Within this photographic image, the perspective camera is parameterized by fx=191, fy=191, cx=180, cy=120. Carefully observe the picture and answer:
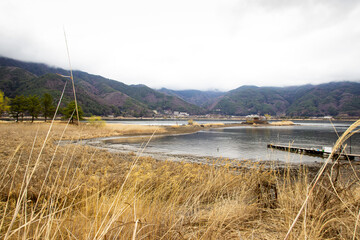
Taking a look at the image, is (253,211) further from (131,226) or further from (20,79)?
(20,79)

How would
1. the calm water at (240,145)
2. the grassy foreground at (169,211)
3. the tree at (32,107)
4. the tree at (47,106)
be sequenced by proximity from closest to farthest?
the grassy foreground at (169,211) < the calm water at (240,145) < the tree at (32,107) < the tree at (47,106)

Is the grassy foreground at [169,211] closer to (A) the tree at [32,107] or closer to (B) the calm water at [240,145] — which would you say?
(B) the calm water at [240,145]

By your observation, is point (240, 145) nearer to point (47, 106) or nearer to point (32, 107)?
point (32, 107)

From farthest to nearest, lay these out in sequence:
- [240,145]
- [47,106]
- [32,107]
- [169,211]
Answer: [47,106]
[32,107]
[240,145]
[169,211]

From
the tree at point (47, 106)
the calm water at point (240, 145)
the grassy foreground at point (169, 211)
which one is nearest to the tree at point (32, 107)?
the tree at point (47, 106)

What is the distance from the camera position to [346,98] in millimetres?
185625

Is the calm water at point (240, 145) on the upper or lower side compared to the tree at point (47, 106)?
lower

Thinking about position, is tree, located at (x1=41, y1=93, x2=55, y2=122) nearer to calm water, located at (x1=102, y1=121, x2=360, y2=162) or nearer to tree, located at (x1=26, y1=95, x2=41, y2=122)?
tree, located at (x1=26, y1=95, x2=41, y2=122)

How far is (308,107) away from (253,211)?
734ft

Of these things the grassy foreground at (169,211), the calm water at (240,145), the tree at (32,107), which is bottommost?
the calm water at (240,145)

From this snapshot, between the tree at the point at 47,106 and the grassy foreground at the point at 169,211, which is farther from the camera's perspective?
the tree at the point at 47,106

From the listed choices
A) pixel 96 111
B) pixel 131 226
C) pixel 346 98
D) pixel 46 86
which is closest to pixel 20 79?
pixel 46 86

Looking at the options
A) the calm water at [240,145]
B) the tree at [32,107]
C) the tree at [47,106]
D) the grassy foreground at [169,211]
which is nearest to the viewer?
the grassy foreground at [169,211]

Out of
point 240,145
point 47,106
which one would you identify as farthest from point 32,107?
point 240,145
